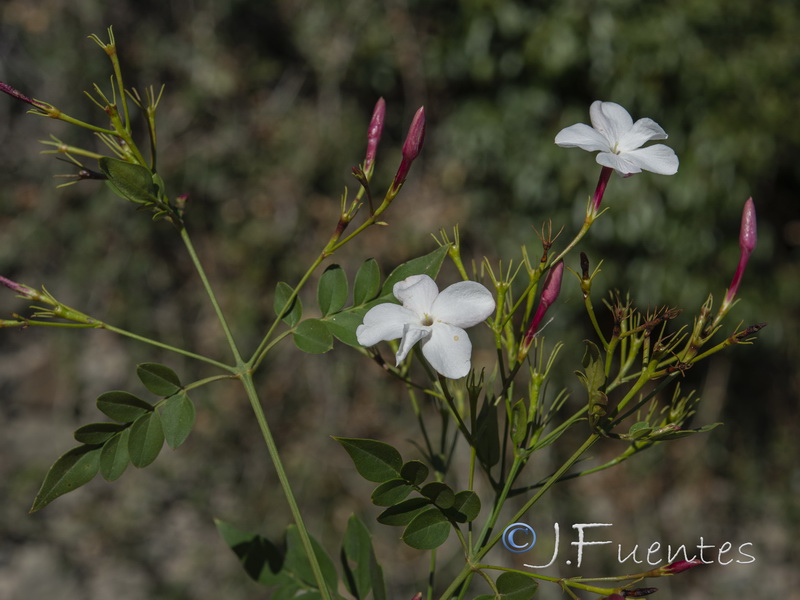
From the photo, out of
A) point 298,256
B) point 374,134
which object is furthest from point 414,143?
point 298,256

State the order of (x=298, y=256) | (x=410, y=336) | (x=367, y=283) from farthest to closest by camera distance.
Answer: (x=298, y=256)
(x=367, y=283)
(x=410, y=336)

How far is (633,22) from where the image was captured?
253 centimetres

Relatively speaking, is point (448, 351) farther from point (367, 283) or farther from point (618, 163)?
point (618, 163)

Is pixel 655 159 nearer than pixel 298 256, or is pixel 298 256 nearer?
pixel 655 159

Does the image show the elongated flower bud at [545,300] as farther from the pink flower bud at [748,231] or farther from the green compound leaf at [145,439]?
the green compound leaf at [145,439]

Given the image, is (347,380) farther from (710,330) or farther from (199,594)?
(710,330)

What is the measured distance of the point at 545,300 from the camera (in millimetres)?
679

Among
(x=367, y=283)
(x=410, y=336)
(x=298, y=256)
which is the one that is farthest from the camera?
(x=298, y=256)

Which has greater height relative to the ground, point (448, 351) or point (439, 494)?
point (448, 351)

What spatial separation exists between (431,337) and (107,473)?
325mm

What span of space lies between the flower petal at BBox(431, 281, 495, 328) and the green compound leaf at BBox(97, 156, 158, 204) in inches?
11.5

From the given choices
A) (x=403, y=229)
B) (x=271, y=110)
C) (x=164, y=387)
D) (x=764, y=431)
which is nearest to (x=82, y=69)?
(x=271, y=110)

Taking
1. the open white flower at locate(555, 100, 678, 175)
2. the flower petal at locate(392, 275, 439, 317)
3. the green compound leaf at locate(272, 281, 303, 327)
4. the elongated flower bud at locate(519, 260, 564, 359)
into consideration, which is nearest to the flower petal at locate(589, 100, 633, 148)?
the open white flower at locate(555, 100, 678, 175)

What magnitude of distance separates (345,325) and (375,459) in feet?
0.47
